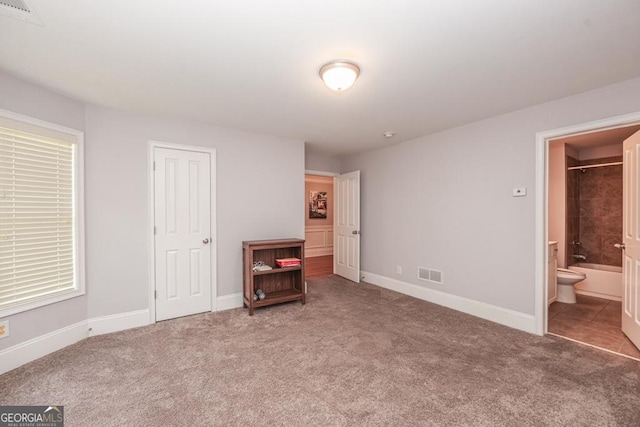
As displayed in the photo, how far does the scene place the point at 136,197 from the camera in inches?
123

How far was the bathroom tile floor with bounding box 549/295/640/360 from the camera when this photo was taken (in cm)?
264

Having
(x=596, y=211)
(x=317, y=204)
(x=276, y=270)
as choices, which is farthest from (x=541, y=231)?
(x=317, y=204)

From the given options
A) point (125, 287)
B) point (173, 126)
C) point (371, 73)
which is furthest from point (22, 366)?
point (371, 73)

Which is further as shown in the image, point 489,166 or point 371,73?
point 489,166

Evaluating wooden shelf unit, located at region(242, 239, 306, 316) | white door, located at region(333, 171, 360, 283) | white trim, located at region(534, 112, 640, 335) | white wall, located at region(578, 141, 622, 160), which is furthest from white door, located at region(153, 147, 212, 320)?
white wall, located at region(578, 141, 622, 160)

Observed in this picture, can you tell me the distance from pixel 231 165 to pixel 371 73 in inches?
88.3

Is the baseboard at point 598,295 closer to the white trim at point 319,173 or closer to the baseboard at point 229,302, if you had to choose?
the white trim at point 319,173

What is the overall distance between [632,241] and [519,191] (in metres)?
1.02

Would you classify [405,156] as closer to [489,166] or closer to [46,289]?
[489,166]

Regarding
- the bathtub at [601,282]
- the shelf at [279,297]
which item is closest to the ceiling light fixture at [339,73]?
the shelf at [279,297]

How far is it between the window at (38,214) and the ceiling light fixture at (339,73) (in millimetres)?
2585

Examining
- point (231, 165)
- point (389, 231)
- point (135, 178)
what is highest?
point (231, 165)

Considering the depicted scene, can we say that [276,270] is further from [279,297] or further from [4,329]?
[4,329]

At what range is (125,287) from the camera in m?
3.08
